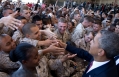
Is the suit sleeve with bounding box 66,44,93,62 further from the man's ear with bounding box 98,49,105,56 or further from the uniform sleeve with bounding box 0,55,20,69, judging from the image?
the uniform sleeve with bounding box 0,55,20,69

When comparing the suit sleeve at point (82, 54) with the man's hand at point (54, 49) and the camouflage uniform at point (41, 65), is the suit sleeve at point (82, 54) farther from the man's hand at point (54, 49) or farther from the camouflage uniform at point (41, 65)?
the camouflage uniform at point (41, 65)

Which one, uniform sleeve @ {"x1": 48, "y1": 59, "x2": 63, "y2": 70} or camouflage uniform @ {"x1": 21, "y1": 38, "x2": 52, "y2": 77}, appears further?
uniform sleeve @ {"x1": 48, "y1": 59, "x2": 63, "y2": 70}

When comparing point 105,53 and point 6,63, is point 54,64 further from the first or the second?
point 105,53

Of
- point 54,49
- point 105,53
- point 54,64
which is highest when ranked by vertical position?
point 105,53

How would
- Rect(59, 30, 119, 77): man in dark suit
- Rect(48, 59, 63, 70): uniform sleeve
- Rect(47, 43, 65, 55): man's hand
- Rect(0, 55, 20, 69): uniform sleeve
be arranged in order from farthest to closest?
Rect(48, 59, 63, 70): uniform sleeve, Rect(47, 43, 65, 55): man's hand, Rect(0, 55, 20, 69): uniform sleeve, Rect(59, 30, 119, 77): man in dark suit

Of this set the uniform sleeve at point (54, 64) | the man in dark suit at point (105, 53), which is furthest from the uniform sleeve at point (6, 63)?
the man in dark suit at point (105, 53)

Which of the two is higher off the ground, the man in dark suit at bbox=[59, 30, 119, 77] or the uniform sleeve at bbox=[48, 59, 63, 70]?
the man in dark suit at bbox=[59, 30, 119, 77]

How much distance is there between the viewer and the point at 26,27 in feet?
8.26

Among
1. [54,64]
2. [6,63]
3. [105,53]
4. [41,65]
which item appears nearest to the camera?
[105,53]

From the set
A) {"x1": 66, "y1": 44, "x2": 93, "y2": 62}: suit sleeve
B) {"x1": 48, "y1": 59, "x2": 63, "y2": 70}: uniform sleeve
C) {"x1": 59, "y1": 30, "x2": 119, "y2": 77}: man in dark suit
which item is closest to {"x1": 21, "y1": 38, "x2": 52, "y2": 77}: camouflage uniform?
{"x1": 48, "y1": 59, "x2": 63, "y2": 70}: uniform sleeve

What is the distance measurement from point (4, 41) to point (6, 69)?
328mm

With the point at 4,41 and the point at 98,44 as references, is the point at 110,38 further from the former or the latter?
the point at 4,41

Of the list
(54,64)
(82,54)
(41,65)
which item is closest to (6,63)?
(41,65)

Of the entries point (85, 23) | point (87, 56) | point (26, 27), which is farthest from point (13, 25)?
point (85, 23)
